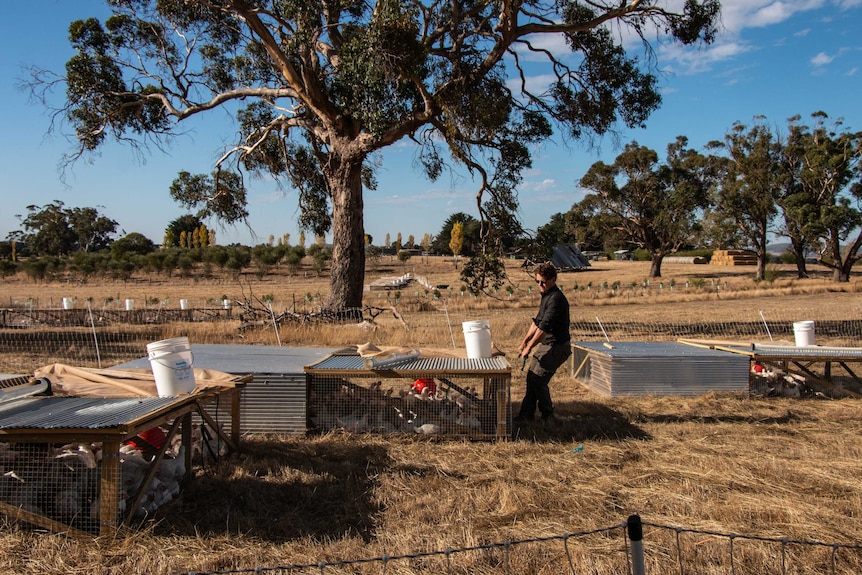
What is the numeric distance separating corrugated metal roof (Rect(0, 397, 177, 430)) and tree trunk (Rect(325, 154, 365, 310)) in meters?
11.3

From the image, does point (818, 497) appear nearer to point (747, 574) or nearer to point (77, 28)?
point (747, 574)

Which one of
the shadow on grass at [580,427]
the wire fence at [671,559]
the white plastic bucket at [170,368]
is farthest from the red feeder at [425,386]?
the wire fence at [671,559]

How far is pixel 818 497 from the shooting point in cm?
473

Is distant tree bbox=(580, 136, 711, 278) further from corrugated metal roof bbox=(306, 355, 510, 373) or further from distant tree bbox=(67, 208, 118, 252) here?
distant tree bbox=(67, 208, 118, 252)

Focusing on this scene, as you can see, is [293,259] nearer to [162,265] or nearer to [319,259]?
[319,259]

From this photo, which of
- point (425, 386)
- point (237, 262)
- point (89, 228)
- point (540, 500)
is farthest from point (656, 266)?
point (89, 228)

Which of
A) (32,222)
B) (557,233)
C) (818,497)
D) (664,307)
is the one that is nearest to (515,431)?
(818,497)

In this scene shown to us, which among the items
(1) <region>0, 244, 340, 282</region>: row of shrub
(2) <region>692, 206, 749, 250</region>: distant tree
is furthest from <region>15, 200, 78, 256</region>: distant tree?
(2) <region>692, 206, 749, 250</region>: distant tree

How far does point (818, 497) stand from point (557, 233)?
41.8 ft

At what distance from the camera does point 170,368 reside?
4.91 meters

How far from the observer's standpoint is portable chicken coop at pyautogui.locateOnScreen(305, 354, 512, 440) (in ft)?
20.5

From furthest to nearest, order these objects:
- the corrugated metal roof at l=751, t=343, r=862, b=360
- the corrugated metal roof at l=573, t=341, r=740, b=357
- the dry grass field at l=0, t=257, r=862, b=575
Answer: the corrugated metal roof at l=573, t=341, r=740, b=357
the corrugated metal roof at l=751, t=343, r=862, b=360
the dry grass field at l=0, t=257, r=862, b=575

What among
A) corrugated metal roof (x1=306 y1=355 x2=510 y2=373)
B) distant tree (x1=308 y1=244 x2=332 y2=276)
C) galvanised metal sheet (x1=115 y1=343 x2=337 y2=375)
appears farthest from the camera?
distant tree (x1=308 y1=244 x2=332 y2=276)

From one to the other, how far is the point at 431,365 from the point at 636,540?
4062 mm
